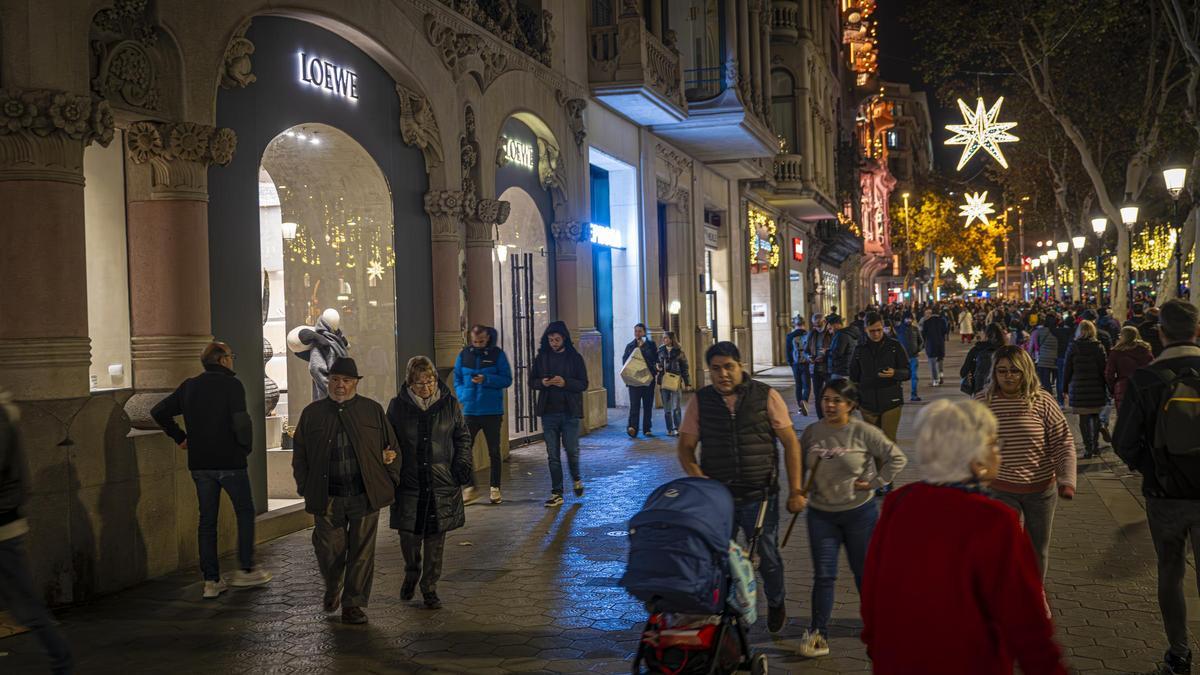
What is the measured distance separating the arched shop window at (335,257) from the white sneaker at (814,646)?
8101 mm

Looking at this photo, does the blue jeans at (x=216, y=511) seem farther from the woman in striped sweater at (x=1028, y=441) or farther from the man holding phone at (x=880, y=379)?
the man holding phone at (x=880, y=379)

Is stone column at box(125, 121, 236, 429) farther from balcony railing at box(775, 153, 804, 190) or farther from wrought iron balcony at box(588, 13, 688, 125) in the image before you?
→ balcony railing at box(775, 153, 804, 190)

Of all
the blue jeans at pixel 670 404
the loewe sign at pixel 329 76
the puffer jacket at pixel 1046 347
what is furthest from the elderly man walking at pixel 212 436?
the puffer jacket at pixel 1046 347

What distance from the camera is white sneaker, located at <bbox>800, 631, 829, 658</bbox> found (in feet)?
20.9

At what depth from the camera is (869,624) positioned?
11.8 feet

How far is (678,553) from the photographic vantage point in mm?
4980

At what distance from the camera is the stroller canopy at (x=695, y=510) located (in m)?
5.04

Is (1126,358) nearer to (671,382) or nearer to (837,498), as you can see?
(671,382)

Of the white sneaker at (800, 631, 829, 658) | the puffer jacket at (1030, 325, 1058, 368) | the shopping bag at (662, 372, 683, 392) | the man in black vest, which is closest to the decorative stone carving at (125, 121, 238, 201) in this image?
the man in black vest

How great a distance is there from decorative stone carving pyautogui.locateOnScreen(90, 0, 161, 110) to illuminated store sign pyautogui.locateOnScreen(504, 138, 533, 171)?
7.75m

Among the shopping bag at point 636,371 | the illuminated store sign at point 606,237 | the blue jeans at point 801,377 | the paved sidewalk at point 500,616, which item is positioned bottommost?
the paved sidewalk at point 500,616

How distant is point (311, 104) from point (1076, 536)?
823 centimetres

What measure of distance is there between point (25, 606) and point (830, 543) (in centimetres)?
413

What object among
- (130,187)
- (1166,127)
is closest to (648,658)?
(130,187)
